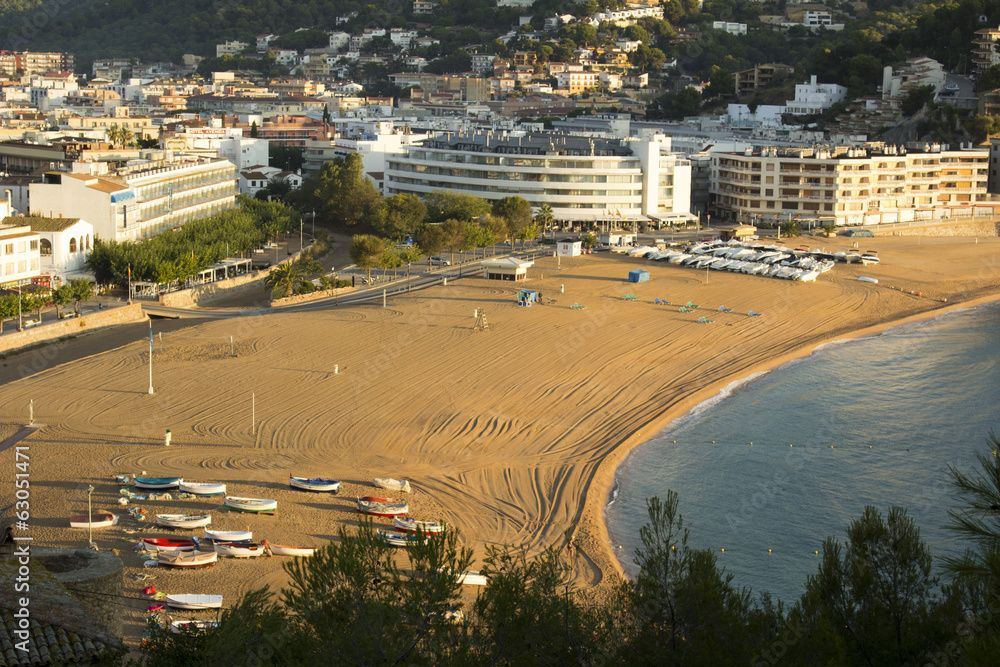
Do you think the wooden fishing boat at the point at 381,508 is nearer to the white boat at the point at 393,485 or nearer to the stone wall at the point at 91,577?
the white boat at the point at 393,485

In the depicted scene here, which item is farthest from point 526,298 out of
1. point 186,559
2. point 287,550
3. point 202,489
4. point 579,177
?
point 186,559

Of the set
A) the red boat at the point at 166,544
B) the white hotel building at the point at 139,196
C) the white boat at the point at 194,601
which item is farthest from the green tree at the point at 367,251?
the white boat at the point at 194,601

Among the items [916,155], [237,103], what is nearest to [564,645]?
[916,155]

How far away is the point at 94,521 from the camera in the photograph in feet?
52.8

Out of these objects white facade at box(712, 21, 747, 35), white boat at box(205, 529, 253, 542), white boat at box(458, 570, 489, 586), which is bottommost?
white boat at box(458, 570, 489, 586)

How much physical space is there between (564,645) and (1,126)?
7079 cm

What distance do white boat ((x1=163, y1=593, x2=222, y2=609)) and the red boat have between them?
5.20 ft

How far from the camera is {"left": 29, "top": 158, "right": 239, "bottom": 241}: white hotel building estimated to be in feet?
123

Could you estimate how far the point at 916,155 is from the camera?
5319cm

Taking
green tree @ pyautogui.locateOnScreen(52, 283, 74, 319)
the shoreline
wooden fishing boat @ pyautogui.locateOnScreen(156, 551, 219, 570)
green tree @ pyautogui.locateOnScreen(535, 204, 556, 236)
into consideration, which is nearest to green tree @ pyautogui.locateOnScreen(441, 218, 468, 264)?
green tree @ pyautogui.locateOnScreen(535, 204, 556, 236)

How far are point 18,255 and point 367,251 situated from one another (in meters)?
10.8

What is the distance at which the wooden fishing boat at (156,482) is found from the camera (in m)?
17.5

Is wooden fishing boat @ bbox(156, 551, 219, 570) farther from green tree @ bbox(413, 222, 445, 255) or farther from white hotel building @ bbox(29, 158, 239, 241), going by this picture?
green tree @ bbox(413, 222, 445, 255)

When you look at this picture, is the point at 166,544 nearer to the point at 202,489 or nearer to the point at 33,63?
the point at 202,489
